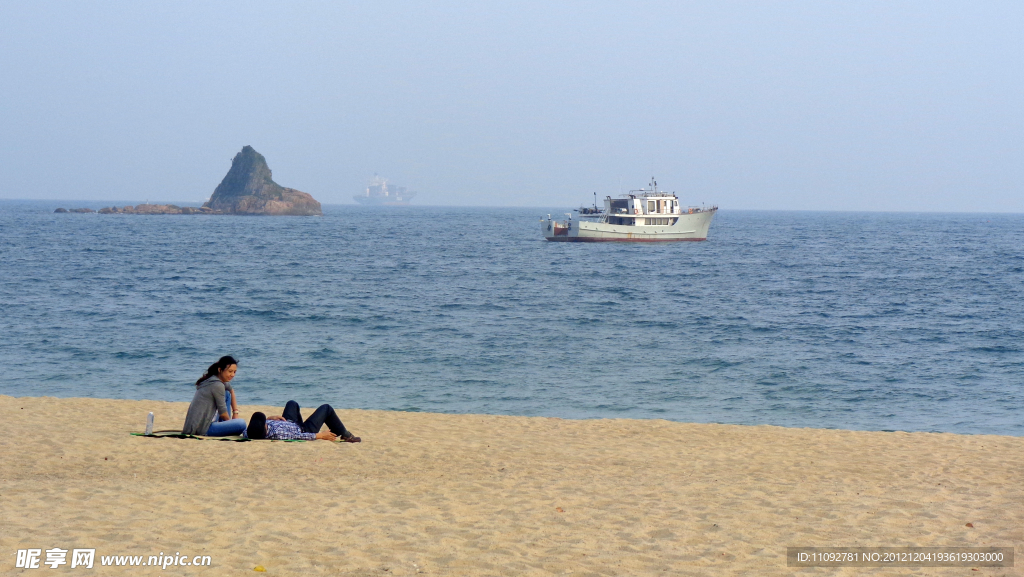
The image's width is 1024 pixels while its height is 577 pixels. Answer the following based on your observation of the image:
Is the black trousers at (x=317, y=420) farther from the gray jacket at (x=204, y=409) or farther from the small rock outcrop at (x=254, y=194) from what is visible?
the small rock outcrop at (x=254, y=194)

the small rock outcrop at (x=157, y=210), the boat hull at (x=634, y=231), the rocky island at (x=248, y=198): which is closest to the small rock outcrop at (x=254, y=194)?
the rocky island at (x=248, y=198)

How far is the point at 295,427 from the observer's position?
10.8m

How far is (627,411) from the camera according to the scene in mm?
16578

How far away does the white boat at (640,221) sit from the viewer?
76312 mm

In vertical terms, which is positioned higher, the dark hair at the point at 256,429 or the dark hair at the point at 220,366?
the dark hair at the point at 220,366

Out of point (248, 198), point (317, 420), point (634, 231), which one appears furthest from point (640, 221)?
point (248, 198)

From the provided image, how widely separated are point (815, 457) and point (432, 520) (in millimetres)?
6153

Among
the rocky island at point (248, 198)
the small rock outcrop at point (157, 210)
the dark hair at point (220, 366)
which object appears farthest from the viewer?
the rocky island at point (248, 198)

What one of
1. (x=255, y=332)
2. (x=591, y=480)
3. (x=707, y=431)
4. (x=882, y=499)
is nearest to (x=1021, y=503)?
(x=882, y=499)

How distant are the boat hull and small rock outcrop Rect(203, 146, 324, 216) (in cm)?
11580

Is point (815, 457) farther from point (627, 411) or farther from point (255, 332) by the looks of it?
point (255, 332)

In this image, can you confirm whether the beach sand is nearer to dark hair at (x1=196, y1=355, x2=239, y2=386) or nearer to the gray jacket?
the gray jacket

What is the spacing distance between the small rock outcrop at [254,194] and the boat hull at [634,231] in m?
116

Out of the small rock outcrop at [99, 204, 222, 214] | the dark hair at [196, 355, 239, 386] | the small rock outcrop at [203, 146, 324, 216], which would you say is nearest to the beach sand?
the dark hair at [196, 355, 239, 386]
